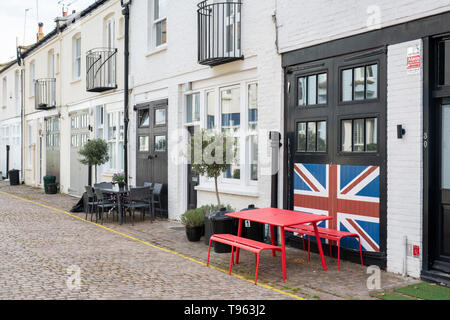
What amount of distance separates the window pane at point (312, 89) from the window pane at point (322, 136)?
0.45 meters

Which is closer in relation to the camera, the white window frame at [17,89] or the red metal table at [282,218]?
the red metal table at [282,218]

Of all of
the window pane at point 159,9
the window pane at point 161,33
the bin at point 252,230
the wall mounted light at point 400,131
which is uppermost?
the window pane at point 159,9

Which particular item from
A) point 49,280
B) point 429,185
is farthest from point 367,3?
point 49,280

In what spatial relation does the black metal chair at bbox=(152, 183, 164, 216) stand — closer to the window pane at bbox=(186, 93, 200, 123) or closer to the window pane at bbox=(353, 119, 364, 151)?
the window pane at bbox=(186, 93, 200, 123)

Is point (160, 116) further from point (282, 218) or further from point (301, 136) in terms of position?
point (282, 218)

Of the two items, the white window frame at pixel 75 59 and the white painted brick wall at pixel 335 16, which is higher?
the white window frame at pixel 75 59

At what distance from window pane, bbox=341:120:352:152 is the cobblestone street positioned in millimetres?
1818

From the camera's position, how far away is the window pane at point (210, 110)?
1152 centimetres

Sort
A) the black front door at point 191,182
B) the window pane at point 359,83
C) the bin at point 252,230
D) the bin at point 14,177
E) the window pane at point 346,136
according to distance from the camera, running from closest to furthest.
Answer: the window pane at point 359,83 < the window pane at point 346,136 < the bin at point 252,230 < the black front door at point 191,182 < the bin at point 14,177

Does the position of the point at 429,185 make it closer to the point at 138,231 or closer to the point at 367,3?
the point at 367,3

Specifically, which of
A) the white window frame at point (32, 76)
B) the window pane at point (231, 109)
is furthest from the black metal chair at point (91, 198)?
the white window frame at point (32, 76)

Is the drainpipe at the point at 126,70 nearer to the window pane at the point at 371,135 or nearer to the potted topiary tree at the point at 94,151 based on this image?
the potted topiary tree at the point at 94,151

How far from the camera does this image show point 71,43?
19656 millimetres

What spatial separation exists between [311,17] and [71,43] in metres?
13.7
